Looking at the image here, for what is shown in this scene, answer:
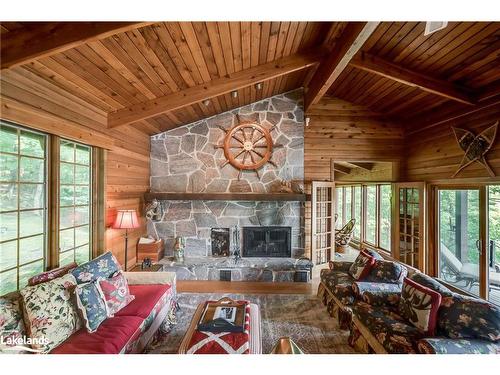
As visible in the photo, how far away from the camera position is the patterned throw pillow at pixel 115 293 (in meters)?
2.19

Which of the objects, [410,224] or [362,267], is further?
[410,224]

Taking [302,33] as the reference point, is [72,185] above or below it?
below

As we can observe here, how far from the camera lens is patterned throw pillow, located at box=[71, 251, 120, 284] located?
2.18 metres

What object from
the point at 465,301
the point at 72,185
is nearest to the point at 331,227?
the point at 465,301

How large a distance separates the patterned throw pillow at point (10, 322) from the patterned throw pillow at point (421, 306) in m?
2.87

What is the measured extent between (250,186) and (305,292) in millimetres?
2046

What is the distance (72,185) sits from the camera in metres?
2.70

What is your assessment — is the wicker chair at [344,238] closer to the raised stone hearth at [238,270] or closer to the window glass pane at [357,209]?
the window glass pane at [357,209]

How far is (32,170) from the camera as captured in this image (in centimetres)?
217

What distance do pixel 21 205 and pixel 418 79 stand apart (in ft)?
15.0

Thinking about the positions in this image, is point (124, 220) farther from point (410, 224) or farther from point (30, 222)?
point (410, 224)

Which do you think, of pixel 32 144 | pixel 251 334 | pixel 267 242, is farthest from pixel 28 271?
pixel 267 242
